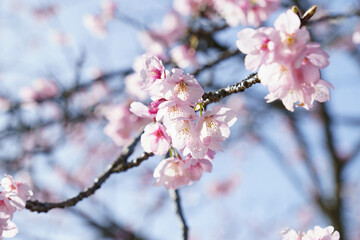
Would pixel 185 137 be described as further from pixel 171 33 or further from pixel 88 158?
pixel 88 158

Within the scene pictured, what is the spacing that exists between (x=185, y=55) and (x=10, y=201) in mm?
2435

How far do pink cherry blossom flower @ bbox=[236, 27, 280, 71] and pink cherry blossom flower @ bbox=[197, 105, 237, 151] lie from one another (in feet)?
0.77

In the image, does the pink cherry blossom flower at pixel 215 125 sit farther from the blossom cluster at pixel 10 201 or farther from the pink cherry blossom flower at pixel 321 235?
the blossom cluster at pixel 10 201

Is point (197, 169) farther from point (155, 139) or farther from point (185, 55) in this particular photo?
point (185, 55)

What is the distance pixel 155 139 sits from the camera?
1.15 meters

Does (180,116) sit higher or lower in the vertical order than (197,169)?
Answer: higher

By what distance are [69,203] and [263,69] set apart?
0.98 m

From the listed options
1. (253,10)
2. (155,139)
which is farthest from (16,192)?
(253,10)

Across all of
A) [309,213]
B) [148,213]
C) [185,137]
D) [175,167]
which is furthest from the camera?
[309,213]

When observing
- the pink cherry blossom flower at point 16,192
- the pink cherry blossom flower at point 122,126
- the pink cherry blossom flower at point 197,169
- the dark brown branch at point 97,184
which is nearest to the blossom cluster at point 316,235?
the pink cherry blossom flower at point 197,169

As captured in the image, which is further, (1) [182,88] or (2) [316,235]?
(2) [316,235]

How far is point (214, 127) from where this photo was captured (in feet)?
3.58

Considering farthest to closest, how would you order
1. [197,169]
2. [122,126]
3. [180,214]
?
[122,126] < [180,214] < [197,169]

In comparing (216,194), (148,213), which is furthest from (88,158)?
(216,194)
